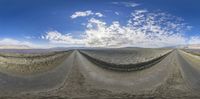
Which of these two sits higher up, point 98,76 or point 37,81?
point 98,76

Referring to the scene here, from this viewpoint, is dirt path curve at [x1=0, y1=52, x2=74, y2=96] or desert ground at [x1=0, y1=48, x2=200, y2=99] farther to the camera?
dirt path curve at [x1=0, y1=52, x2=74, y2=96]

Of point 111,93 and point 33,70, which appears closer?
point 111,93

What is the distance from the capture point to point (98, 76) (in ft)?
34.2

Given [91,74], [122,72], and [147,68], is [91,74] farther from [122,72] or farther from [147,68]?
[147,68]

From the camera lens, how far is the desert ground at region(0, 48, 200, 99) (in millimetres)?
10234

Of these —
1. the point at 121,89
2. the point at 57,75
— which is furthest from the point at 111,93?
the point at 57,75

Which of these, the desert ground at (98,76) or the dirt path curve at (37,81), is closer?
the desert ground at (98,76)

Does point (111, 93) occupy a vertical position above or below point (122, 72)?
below

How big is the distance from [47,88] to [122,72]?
9.48ft

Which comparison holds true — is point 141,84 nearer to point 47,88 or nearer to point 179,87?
point 179,87

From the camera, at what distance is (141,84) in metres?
10.8

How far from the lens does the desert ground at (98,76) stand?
403 inches

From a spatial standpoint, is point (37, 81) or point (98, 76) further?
point (37, 81)

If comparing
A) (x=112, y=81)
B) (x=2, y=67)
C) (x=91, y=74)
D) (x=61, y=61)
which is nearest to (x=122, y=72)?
(x=112, y=81)
